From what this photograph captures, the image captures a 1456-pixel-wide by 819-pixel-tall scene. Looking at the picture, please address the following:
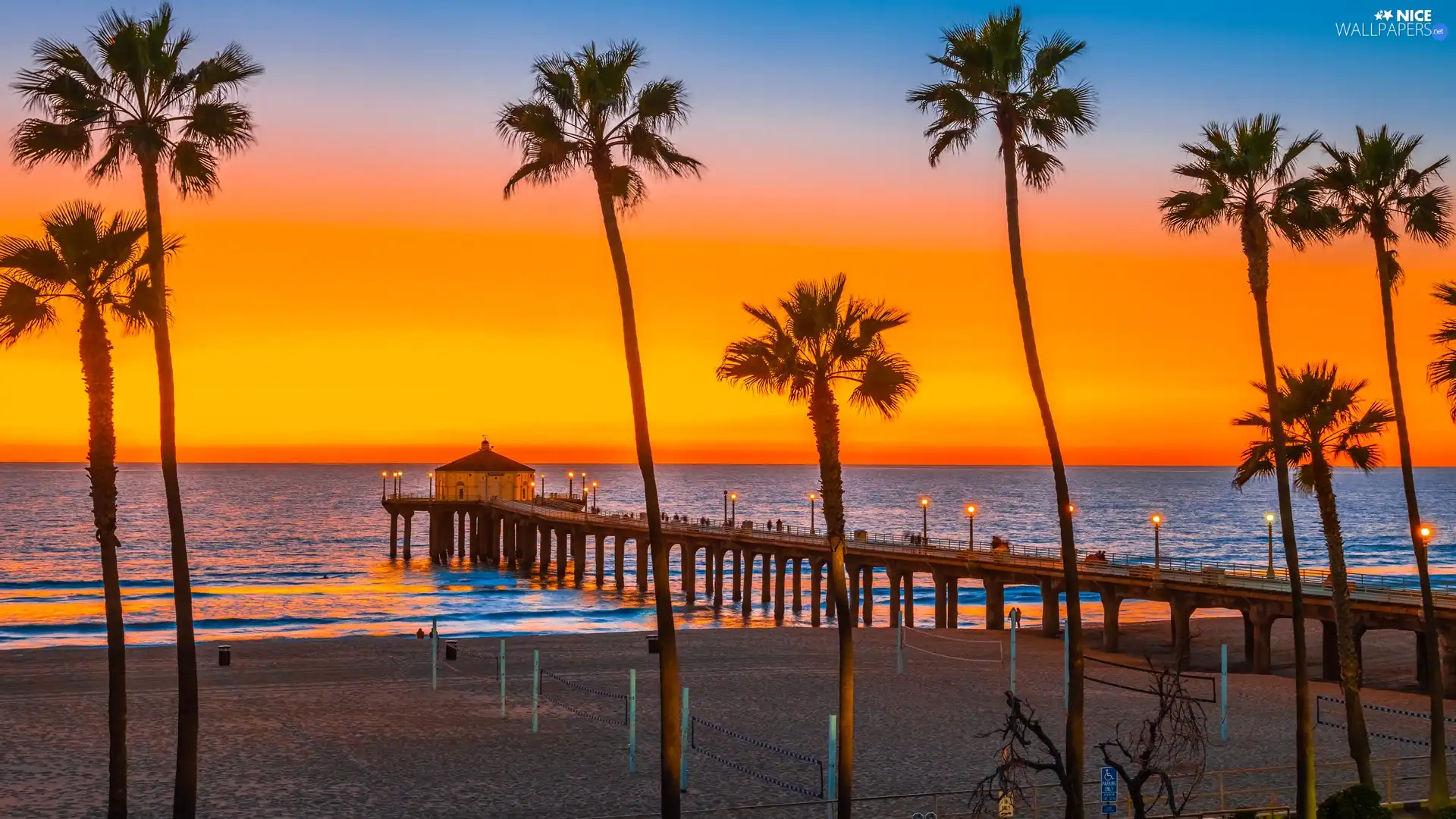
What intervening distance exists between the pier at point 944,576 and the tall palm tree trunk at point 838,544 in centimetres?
2444

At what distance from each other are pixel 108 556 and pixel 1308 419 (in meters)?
20.0

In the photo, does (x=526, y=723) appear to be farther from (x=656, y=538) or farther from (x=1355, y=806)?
(x=1355, y=806)

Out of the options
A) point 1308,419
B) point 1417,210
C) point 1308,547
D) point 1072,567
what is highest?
point 1417,210

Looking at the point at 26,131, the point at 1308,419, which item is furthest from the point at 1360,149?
the point at 26,131

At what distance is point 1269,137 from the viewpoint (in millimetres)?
20703

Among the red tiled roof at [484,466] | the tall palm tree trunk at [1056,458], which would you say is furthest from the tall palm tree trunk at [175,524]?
the red tiled roof at [484,466]

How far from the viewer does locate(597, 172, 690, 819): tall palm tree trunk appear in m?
17.5

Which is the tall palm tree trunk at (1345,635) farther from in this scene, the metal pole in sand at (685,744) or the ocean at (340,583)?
the ocean at (340,583)

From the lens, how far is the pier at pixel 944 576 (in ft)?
143

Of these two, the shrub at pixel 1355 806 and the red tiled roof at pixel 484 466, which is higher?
the red tiled roof at pixel 484 466

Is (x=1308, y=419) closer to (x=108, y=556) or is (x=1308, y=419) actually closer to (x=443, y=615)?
(x=108, y=556)

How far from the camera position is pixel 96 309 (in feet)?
61.6

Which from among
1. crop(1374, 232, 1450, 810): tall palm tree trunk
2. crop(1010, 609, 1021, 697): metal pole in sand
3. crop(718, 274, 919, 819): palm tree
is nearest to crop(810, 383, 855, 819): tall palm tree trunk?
crop(718, 274, 919, 819): palm tree

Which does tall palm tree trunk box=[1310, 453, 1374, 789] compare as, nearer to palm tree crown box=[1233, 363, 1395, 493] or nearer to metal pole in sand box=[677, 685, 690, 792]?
palm tree crown box=[1233, 363, 1395, 493]
